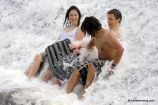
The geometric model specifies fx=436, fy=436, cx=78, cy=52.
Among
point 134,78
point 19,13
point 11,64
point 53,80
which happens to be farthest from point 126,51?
point 19,13

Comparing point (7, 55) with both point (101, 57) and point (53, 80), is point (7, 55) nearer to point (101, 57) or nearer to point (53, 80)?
point (53, 80)

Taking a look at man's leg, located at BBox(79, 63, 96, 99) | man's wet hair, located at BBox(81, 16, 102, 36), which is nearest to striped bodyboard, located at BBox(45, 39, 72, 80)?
man's leg, located at BBox(79, 63, 96, 99)

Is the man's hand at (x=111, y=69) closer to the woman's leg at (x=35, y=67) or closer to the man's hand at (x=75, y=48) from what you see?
the man's hand at (x=75, y=48)

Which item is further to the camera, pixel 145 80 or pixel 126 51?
pixel 126 51

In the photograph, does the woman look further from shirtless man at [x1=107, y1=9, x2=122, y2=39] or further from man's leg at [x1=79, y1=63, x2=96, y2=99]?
man's leg at [x1=79, y1=63, x2=96, y2=99]

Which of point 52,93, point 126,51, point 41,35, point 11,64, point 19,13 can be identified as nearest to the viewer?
point 52,93

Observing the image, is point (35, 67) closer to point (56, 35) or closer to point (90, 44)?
point (90, 44)

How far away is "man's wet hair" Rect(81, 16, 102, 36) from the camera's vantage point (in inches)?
226

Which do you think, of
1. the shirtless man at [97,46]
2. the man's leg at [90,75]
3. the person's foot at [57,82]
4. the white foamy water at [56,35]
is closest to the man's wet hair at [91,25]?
the shirtless man at [97,46]

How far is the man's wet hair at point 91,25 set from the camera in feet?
18.8

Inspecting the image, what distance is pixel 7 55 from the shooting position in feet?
25.9

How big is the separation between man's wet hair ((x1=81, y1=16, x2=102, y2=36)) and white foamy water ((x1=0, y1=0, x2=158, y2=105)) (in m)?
0.72

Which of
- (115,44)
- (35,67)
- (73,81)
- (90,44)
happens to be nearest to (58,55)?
(35,67)

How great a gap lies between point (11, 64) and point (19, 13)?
75.8 inches
